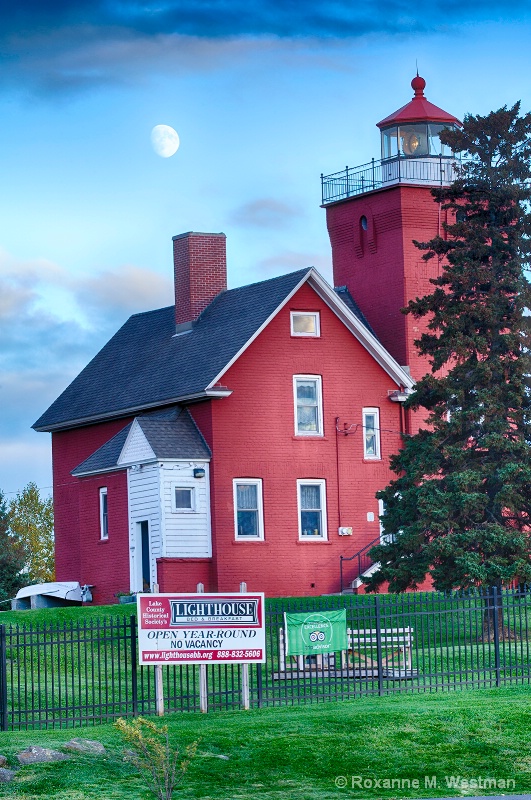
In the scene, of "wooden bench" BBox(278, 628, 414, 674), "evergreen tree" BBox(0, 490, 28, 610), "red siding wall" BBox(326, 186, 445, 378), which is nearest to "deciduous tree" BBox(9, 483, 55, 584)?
"evergreen tree" BBox(0, 490, 28, 610)

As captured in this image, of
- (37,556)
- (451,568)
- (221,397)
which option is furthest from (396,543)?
(37,556)

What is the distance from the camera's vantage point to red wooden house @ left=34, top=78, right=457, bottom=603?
4212cm

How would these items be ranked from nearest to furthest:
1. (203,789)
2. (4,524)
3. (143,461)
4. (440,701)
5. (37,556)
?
1. (203,789)
2. (440,701)
3. (143,461)
4. (4,524)
5. (37,556)

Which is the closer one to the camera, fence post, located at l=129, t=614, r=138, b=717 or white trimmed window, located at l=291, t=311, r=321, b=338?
fence post, located at l=129, t=614, r=138, b=717

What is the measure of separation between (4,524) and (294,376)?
22.1 metres

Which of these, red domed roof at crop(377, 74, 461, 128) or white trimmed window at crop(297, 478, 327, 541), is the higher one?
red domed roof at crop(377, 74, 461, 128)

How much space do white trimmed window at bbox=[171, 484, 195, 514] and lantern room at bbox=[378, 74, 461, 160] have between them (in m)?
14.0

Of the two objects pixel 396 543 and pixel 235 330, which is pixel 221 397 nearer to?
pixel 235 330

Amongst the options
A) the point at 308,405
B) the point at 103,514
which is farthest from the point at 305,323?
the point at 103,514

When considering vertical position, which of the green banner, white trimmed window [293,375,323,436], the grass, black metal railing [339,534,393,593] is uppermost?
white trimmed window [293,375,323,436]

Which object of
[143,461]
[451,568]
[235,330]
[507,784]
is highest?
[235,330]

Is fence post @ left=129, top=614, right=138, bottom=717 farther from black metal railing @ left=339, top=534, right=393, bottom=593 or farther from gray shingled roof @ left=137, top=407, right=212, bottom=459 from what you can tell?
black metal railing @ left=339, top=534, right=393, bottom=593

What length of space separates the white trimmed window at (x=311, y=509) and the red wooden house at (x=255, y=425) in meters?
0.04

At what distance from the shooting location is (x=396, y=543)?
34.4 meters
